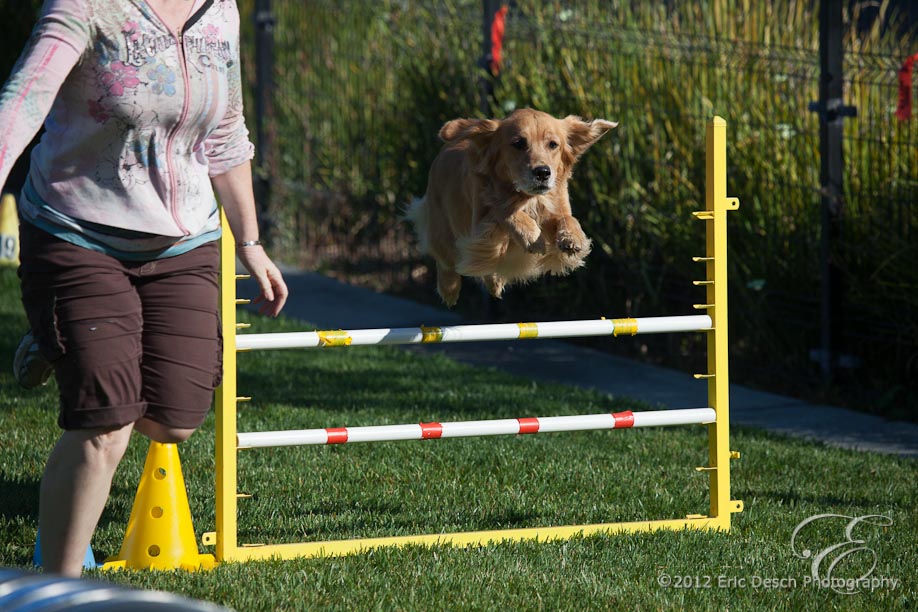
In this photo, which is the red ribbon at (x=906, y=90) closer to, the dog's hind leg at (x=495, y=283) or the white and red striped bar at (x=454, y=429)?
the white and red striped bar at (x=454, y=429)

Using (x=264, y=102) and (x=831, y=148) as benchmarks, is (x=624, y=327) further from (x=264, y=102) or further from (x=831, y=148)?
(x=264, y=102)

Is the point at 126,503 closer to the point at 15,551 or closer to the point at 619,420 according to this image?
the point at 15,551

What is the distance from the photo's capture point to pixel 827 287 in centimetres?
652

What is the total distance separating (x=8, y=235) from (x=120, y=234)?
745cm

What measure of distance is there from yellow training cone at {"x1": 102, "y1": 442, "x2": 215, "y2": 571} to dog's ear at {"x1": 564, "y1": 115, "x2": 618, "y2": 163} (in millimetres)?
1701

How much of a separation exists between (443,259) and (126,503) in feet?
4.78

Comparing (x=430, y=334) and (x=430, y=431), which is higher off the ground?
(x=430, y=334)

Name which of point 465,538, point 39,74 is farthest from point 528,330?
point 39,74

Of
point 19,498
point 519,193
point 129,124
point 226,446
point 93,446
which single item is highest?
point 129,124

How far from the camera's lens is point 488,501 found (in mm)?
→ 4500

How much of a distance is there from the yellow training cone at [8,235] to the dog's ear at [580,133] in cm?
658

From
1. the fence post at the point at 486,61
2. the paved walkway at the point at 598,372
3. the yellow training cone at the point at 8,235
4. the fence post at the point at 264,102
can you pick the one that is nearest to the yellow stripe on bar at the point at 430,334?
the paved walkway at the point at 598,372

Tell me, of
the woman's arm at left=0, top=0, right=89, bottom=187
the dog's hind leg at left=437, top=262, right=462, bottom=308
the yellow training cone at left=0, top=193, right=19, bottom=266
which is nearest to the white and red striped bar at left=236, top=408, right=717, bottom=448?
the dog's hind leg at left=437, top=262, right=462, bottom=308

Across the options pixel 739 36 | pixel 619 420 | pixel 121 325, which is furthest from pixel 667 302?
pixel 121 325
